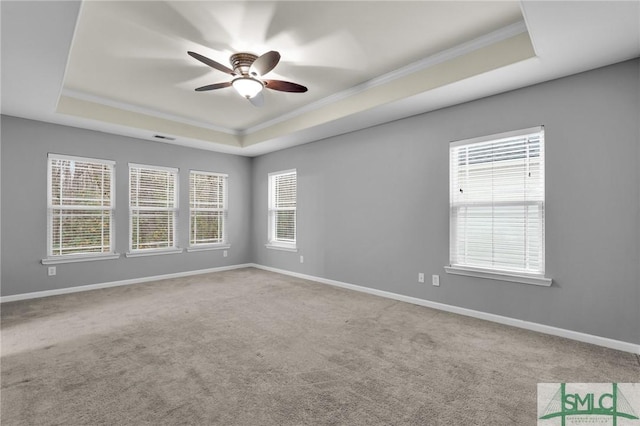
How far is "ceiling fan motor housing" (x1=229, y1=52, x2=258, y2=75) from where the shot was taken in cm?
305

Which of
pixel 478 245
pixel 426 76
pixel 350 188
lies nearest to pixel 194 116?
pixel 350 188

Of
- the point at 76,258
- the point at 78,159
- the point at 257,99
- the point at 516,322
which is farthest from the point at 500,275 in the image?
the point at 78,159

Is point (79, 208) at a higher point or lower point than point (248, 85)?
lower

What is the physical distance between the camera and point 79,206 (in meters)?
4.68

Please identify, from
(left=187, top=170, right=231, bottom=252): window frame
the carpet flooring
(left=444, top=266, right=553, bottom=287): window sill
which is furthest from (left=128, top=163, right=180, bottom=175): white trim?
(left=444, top=266, right=553, bottom=287): window sill

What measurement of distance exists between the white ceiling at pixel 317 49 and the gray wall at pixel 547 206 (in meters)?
0.26

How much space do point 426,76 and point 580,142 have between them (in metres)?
1.58

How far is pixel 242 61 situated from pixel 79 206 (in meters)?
3.59

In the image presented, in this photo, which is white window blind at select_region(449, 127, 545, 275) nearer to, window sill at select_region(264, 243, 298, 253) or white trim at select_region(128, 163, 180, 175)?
window sill at select_region(264, 243, 298, 253)

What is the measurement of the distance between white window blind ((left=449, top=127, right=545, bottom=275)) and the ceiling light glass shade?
7.78 feet

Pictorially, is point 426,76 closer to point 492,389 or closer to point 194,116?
point 492,389

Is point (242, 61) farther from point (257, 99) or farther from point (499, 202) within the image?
point (499, 202)

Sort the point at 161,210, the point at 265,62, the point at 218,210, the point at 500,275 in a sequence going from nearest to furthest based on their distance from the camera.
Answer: the point at 265,62 < the point at 500,275 < the point at 161,210 < the point at 218,210

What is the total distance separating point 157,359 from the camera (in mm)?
2469
